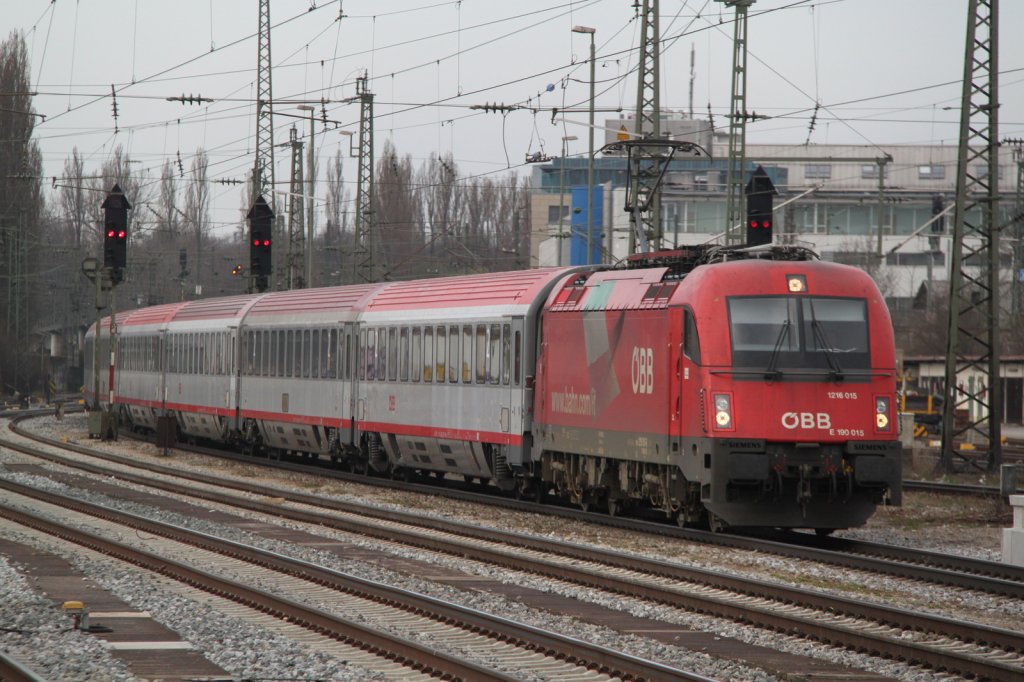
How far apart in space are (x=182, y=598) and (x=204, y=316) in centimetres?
2573

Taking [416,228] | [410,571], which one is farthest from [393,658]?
[416,228]

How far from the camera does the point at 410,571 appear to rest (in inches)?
573

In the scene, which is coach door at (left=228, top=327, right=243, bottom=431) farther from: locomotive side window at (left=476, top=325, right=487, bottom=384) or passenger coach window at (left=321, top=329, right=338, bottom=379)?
locomotive side window at (left=476, top=325, right=487, bottom=384)

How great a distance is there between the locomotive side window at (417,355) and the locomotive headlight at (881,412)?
10314 millimetres

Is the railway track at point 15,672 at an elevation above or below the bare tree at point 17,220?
below

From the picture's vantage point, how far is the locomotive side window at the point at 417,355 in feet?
82.1

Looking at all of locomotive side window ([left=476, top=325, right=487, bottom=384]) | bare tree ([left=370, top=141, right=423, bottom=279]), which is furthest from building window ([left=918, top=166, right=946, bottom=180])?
locomotive side window ([left=476, top=325, right=487, bottom=384])

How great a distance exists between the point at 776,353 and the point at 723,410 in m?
0.91

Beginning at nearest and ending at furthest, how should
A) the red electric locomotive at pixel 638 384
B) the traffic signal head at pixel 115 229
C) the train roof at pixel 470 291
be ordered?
the red electric locomotive at pixel 638 384, the train roof at pixel 470 291, the traffic signal head at pixel 115 229

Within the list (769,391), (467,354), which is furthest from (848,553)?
(467,354)

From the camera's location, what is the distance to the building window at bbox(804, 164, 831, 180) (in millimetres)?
101375

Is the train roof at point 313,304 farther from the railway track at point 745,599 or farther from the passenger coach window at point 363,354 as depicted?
the railway track at point 745,599

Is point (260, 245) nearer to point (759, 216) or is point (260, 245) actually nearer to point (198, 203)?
point (759, 216)

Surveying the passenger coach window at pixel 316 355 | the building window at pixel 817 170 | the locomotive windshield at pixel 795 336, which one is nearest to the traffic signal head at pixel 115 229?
the passenger coach window at pixel 316 355
